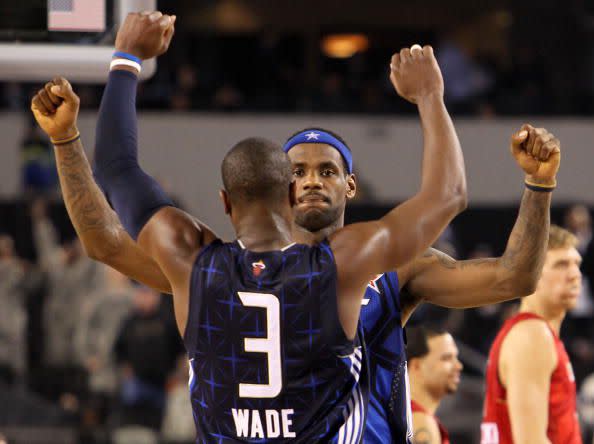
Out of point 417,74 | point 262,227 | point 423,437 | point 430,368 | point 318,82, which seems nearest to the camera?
point 262,227

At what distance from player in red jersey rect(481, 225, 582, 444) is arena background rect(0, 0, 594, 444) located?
219 inches

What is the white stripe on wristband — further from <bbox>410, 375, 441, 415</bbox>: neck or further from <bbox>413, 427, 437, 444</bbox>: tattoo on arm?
<bbox>410, 375, 441, 415</bbox>: neck

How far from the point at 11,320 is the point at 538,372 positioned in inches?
339

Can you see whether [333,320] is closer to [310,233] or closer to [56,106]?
[56,106]

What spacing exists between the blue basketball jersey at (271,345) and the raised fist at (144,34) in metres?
0.74

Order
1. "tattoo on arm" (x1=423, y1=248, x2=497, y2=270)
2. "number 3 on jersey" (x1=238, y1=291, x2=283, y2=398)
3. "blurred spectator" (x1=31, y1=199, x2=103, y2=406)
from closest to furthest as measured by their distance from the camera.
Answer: "number 3 on jersey" (x1=238, y1=291, x2=283, y2=398) < "tattoo on arm" (x1=423, y1=248, x2=497, y2=270) < "blurred spectator" (x1=31, y1=199, x2=103, y2=406)

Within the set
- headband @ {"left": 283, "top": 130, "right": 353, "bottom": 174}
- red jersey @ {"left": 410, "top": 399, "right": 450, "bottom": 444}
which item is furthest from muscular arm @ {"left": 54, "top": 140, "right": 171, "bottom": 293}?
red jersey @ {"left": 410, "top": 399, "right": 450, "bottom": 444}

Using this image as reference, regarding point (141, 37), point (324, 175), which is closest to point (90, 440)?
point (324, 175)

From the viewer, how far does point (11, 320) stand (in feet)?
44.4

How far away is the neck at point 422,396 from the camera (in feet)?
21.4

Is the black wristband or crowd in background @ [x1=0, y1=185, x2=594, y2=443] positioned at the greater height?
the black wristband

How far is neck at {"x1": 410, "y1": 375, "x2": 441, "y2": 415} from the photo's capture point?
653 centimetres

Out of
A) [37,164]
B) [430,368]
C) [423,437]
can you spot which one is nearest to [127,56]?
[423,437]

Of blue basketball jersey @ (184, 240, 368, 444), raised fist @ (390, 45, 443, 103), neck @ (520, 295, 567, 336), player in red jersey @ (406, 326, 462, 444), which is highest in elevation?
raised fist @ (390, 45, 443, 103)
